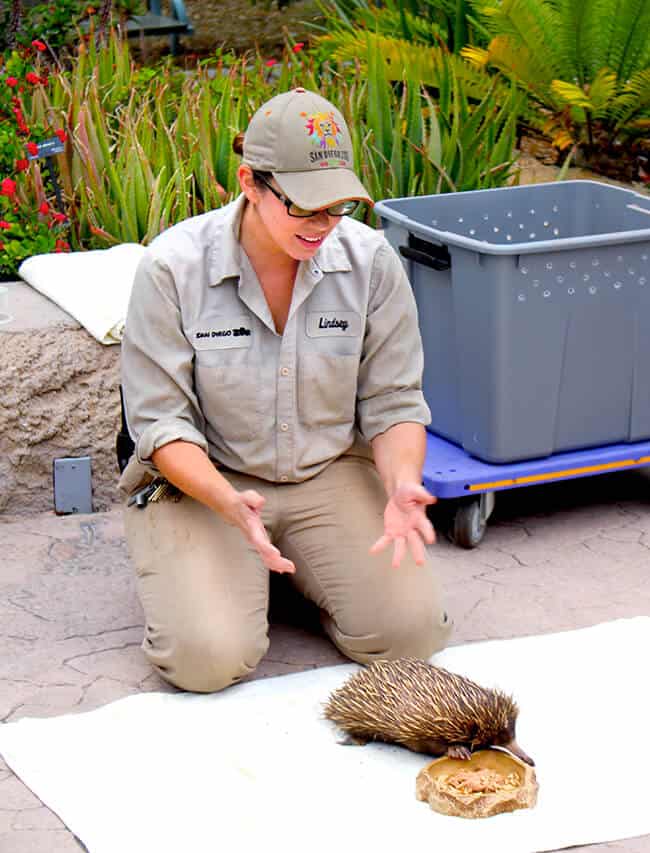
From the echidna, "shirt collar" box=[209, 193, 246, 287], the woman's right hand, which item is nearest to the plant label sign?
"shirt collar" box=[209, 193, 246, 287]

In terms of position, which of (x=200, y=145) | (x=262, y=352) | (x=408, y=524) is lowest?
(x=408, y=524)

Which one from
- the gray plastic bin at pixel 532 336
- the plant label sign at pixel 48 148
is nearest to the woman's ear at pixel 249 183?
the gray plastic bin at pixel 532 336

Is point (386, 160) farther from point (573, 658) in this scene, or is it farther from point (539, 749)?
point (539, 749)

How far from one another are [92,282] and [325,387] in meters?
1.24

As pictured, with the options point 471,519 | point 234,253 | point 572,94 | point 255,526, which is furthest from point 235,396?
point 572,94

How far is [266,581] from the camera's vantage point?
3580 millimetres

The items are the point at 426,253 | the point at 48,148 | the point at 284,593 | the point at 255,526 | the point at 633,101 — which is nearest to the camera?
the point at 255,526

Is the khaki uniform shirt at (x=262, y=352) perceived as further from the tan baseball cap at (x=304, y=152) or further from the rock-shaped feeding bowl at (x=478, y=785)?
the rock-shaped feeding bowl at (x=478, y=785)

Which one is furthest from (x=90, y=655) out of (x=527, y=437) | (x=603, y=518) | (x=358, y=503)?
(x=603, y=518)

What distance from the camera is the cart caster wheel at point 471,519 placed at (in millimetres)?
4184

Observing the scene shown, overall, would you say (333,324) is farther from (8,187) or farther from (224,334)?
(8,187)

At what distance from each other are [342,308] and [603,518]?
4.46 ft

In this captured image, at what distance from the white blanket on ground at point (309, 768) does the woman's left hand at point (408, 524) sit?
452mm

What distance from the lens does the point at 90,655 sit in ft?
11.9
